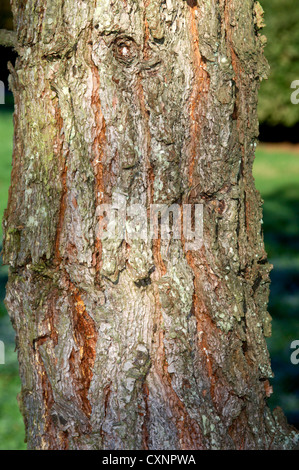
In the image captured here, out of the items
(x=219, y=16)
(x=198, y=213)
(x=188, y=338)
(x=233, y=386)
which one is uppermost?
(x=219, y=16)

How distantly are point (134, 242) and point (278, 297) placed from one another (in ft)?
11.1

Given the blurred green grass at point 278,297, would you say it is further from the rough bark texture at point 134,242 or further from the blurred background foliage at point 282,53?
the rough bark texture at point 134,242

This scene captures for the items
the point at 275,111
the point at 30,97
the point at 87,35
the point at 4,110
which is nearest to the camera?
the point at 87,35

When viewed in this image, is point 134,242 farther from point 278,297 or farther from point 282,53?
point 282,53

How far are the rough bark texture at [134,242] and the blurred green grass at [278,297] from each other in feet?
4.87

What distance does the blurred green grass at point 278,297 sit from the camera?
11.3ft

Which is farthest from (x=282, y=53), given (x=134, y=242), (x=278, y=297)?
(x=134, y=242)

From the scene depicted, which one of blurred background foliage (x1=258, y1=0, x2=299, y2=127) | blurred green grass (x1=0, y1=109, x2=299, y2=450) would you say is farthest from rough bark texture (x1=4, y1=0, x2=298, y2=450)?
blurred background foliage (x1=258, y1=0, x2=299, y2=127)

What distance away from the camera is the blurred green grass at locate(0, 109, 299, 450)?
344 centimetres

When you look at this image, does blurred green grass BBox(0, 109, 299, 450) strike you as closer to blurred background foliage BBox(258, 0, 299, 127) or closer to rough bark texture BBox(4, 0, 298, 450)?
blurred background foliage BBox(258, 0, 299, 127)

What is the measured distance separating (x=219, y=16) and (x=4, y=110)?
14465 millimetres

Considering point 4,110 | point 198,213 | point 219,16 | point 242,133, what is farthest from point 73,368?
A: point 4,110

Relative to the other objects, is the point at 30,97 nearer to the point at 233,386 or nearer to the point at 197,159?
the point at 197,159

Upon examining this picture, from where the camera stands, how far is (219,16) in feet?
6.17
